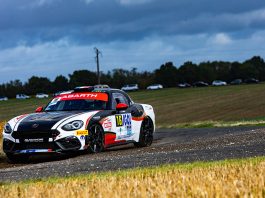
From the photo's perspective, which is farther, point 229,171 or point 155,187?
point 229,171

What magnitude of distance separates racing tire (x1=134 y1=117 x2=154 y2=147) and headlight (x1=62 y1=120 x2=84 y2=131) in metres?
3.05

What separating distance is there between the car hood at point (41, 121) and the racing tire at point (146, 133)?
2.74 m

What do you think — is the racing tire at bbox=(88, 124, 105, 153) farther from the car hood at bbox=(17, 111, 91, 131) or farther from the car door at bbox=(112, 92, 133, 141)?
the car door at bbox=(112, 92, 133, 141)

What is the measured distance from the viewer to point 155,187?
7.34 m

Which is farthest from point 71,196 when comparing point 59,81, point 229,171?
point 59,81

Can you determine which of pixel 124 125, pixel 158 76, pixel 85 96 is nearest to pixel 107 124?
pixel 124 125

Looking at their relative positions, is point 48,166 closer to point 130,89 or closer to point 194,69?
point 130,89

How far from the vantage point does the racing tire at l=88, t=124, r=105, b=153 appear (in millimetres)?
15859

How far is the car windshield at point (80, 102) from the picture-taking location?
1691 cm

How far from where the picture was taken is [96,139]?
1611cm

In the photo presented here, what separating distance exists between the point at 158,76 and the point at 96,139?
472ft

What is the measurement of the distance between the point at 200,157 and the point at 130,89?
372 feet

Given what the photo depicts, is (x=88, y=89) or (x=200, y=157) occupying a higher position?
(x=88, y=89)

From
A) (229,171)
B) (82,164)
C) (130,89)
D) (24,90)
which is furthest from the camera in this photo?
(24,90)
